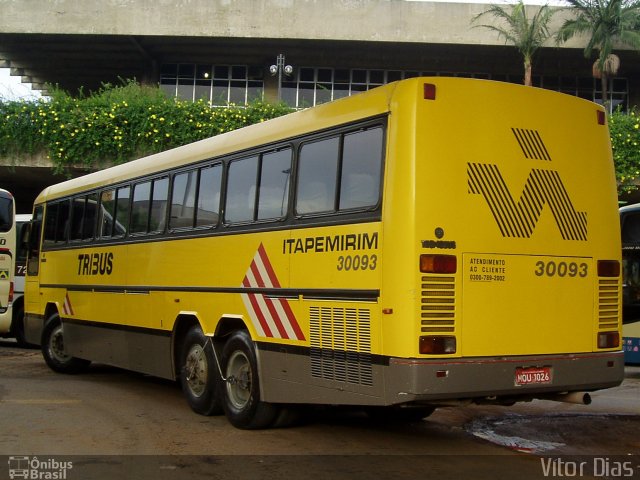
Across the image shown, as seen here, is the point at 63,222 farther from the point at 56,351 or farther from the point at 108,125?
the point at 108,125

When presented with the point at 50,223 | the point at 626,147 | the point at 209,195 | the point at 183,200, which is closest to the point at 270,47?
the point at 626,147

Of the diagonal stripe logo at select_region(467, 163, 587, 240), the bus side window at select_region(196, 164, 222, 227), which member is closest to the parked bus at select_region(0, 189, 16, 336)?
the bus side window at select_region(196, 164, 222, 227)

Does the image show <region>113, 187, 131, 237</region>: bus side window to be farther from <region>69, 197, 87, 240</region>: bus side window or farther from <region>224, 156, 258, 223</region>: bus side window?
<region>224, 156, 258, 223</region>: bus side window

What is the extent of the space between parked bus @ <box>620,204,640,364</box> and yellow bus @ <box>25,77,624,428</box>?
24.7 feet

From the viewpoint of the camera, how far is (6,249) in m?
17.2

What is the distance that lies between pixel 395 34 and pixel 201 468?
2554 cm

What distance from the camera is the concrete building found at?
30.2m

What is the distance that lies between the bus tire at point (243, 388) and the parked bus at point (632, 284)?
895 cm

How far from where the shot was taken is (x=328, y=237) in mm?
7355

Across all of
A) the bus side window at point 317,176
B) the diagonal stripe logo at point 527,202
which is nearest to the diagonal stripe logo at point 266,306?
the bus side window at point 317,176

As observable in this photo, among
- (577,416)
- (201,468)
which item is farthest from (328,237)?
(577,416)

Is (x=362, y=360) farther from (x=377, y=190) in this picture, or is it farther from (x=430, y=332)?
(x=377, y=190)
